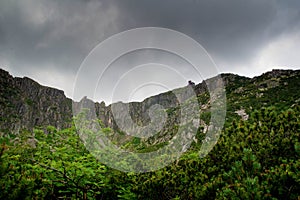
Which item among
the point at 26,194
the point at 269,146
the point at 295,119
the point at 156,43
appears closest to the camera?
the point at 26,194

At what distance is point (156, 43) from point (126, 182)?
6.60 m

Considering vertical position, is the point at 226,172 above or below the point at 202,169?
below

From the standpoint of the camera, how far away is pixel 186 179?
8.05 metres

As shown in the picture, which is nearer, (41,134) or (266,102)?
Result: (41,134)

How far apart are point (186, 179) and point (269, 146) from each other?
2573 millimetres

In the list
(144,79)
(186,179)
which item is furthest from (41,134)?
(186,179)

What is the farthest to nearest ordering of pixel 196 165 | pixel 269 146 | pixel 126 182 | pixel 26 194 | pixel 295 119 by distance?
pixel 126 182, pixel 196 165, pixel 295 119, pixel 269 146, pixel 26 194

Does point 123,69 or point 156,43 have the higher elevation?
point 156,43

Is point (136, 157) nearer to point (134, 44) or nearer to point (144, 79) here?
point (144, 79)

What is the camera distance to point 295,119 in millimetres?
7648

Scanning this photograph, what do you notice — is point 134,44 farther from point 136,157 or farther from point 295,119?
point 295,119

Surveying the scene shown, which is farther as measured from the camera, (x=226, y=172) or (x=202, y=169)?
(x=202, y=169)

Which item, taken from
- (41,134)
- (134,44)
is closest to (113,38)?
(134,44)

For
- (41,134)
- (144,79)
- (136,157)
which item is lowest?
(136,157)
